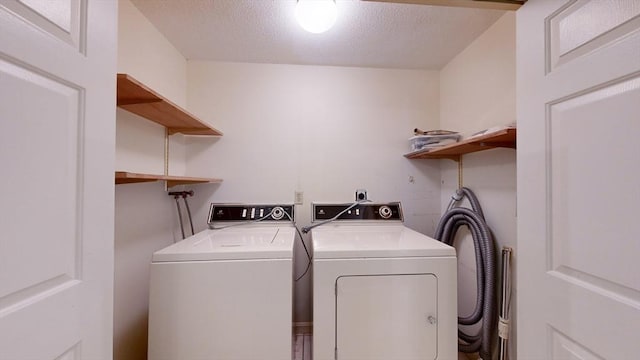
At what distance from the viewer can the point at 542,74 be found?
0.80 m

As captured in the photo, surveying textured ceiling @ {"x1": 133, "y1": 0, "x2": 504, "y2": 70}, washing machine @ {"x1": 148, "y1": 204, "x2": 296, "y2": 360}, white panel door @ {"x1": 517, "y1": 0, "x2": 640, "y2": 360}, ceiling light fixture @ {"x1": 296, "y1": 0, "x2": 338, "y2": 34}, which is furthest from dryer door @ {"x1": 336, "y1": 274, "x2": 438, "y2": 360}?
textured ceiling @ {"x1": 133, "y1": 0, "x2": 504, "y2": 70}

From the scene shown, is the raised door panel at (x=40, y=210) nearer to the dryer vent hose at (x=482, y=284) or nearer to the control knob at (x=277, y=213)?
the control knob at (x=277, y=213)

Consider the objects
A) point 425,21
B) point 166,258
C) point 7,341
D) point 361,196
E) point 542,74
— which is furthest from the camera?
point 361,196

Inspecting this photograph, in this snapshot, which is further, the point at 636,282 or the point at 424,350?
the point at 424,350

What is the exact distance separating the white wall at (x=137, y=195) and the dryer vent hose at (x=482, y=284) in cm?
223

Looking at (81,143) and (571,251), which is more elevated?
(81,143)

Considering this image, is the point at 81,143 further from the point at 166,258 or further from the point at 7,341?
the point at 166,258

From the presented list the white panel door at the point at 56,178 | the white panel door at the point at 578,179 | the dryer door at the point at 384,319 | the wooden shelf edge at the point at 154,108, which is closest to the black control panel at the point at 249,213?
the wooden shelf edge at the point at 154,108

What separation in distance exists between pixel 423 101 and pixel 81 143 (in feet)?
7.99

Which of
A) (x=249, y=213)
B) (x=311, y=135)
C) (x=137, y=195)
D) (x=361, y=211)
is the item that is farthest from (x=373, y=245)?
(x=137, y=195)

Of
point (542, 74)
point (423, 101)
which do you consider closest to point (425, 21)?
point (423, 101)

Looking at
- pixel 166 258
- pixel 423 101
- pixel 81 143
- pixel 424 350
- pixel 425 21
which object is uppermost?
pixel 425 21

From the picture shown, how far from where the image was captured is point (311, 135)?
2244 mm

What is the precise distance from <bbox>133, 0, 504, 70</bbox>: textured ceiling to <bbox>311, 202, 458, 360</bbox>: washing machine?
1492mm
